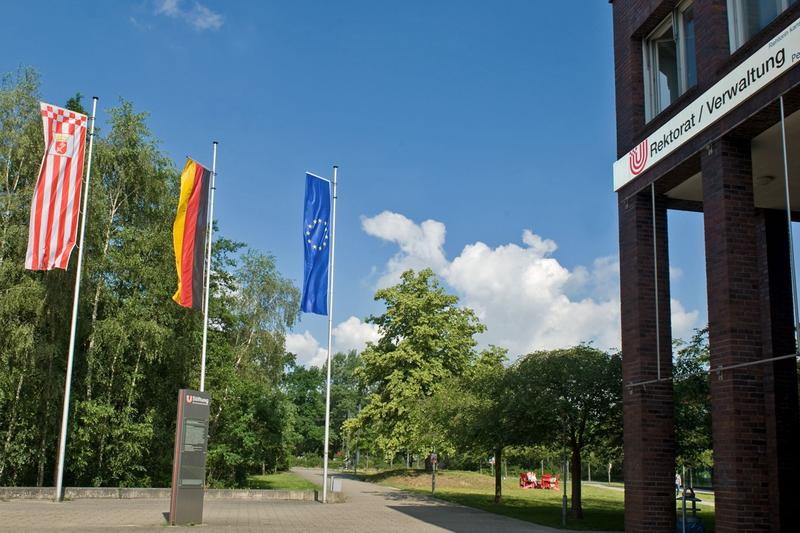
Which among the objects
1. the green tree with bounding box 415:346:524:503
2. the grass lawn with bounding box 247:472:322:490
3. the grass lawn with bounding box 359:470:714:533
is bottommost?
the grass lawn with bounding box 247:472:322:490

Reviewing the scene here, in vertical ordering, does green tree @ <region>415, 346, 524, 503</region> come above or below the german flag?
below

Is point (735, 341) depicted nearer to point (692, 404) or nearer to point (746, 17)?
point (746, 17)

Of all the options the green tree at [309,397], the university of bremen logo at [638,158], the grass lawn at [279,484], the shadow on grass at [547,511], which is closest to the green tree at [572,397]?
the shadow on grass at [547,511]

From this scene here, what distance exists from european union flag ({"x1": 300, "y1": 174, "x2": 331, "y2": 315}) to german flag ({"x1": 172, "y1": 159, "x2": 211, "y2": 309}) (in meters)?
4.15

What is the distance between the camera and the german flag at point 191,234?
22.2m

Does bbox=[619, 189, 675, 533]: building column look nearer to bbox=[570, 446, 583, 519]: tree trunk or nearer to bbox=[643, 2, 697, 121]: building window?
bbox=[643, 2, 697, 121]: building window

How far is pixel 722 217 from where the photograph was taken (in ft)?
35.7

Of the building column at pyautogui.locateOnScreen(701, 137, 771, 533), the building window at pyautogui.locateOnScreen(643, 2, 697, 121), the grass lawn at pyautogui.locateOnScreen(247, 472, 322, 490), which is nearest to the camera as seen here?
the building column at pyautogui.locateOnScreen(701, 137, 771, 533)

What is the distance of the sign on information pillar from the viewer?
18.0m

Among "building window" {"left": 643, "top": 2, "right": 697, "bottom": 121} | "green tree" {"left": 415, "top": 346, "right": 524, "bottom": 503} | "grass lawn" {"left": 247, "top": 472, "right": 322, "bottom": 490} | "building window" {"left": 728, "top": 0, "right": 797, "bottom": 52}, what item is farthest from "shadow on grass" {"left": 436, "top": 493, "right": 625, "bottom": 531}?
"building window" {"left": 728, "top": 0, "right": 797, "bottom": 52}

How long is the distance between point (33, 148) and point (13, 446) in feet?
33.6

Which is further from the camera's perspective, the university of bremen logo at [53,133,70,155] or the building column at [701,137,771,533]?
the university of bremen logo at [53,133,70,155]

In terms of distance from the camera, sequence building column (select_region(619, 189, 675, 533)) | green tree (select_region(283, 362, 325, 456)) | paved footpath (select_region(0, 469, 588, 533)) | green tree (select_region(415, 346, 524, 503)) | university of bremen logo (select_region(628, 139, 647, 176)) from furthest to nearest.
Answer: green tree (select_region(283, 362, 325, 456)), green tree (select_region(415, 346, 524, 503)), paved footpath (select_region(0, 469, 588, 533)), university of bremen logo (select_region(628, 139, 647, 176)), building column (select_region(619, 189, 675, 533))

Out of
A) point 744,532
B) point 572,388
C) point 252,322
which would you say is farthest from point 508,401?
point 252,322
